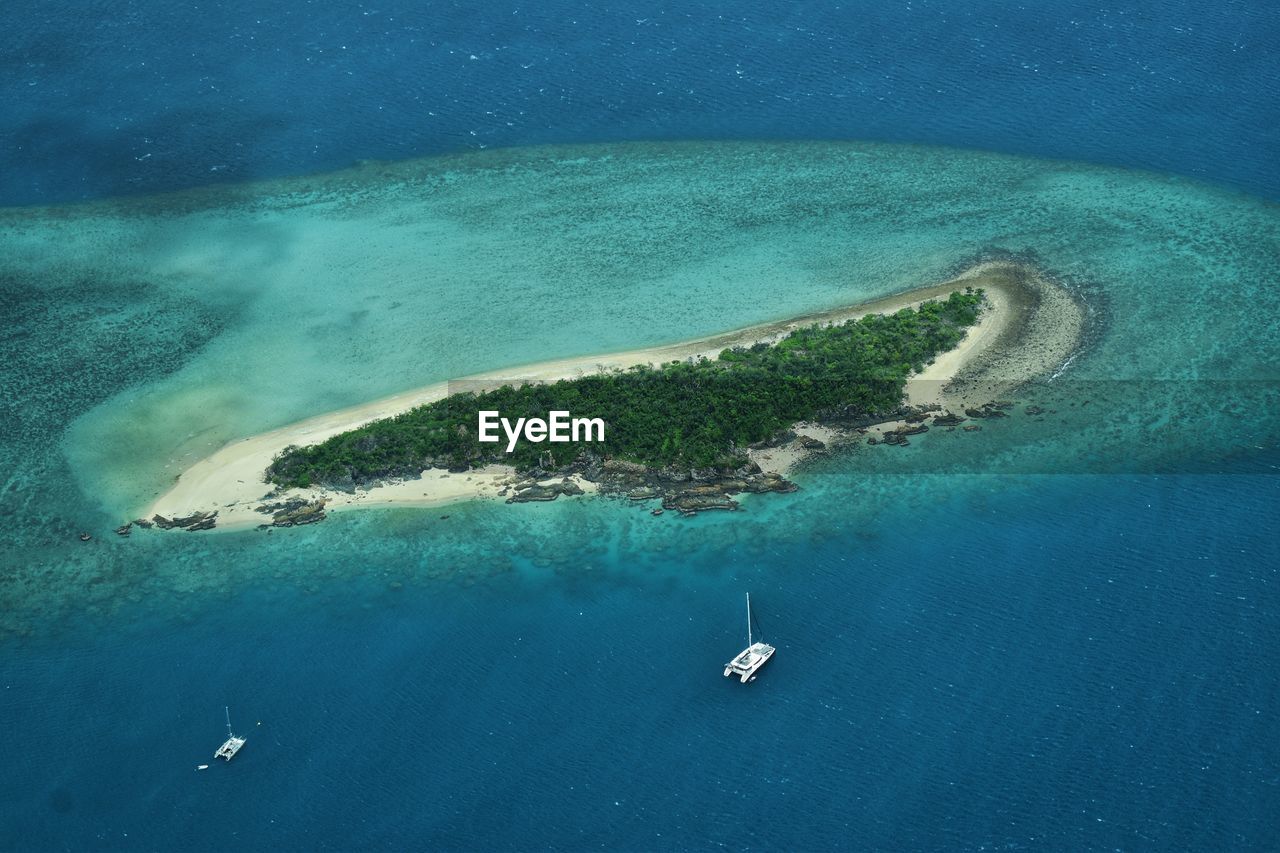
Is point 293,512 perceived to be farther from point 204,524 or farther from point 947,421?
point 947,421

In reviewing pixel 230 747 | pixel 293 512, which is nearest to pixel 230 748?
pixel 230 747

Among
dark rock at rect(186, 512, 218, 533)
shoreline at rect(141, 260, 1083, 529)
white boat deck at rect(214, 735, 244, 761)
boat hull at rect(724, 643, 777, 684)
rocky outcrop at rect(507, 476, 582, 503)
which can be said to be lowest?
white boat deck at rect(214, 735, 244, 761)

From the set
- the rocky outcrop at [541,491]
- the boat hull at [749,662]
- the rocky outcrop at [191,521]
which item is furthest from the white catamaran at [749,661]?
the rocky outcrop at [191,521]

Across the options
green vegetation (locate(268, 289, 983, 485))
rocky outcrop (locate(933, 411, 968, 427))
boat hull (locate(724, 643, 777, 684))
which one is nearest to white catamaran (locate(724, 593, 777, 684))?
boat hull (locate(724, 643, 777, 684))

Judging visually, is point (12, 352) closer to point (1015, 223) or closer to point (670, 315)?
point (670, 315)

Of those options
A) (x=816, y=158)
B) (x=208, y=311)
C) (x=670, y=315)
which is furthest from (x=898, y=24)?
(x=208, y=311)

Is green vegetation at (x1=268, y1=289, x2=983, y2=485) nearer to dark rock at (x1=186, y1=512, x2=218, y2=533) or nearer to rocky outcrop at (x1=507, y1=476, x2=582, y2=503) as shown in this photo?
rocky outcrop at (x1=507, y1=476, x2=582, y2=503)

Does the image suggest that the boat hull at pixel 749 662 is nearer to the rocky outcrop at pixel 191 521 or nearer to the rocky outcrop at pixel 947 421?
the rocky outcrop at pixel 947 421
